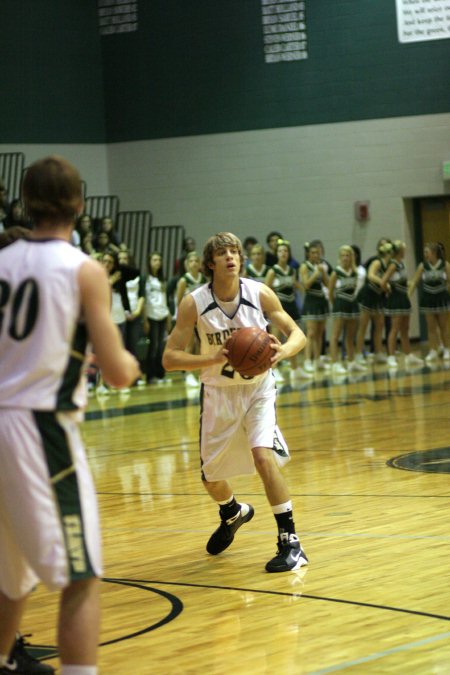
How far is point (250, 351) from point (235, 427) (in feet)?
2.01

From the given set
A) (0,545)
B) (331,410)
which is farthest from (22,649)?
(331,410)

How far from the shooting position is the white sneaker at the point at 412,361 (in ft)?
57.2

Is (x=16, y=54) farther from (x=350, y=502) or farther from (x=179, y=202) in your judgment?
(x=350, y=502)

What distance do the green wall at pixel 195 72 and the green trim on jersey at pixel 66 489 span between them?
17.9 m

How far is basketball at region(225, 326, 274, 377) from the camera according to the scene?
209 inches

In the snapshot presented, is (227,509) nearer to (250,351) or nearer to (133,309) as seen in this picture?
(250,351)

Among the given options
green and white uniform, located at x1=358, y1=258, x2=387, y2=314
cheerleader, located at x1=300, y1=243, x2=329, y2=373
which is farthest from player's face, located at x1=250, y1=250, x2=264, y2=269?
green and white uniform, located at x1=358, y1=258, x2=387, y2=314

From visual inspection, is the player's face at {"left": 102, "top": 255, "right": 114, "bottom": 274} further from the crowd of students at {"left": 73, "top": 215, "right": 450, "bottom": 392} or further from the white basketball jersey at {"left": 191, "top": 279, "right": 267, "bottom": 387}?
the white basketball jersey at {"left": 191, "top": 279, "right": 267, "bottom": 387}

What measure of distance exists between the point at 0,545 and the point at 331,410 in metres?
9.30

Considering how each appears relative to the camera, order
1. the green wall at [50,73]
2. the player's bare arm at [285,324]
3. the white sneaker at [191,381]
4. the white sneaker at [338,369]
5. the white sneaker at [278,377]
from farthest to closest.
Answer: the green wall at [50,73] < the white sneaker at [338,369] < the white sneaker at [191,381] < the white sneaker at [278,377] < the player's bare arm at [285,324]

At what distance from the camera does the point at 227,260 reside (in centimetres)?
572

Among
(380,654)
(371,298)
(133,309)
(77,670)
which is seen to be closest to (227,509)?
(380,654)

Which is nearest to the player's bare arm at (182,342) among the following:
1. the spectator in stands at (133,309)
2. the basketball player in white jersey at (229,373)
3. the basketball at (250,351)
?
the basketball player in white jersey at (229,373)

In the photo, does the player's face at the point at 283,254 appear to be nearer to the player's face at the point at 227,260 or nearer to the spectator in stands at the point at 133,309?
the spectator in stands at the point at 133,309
